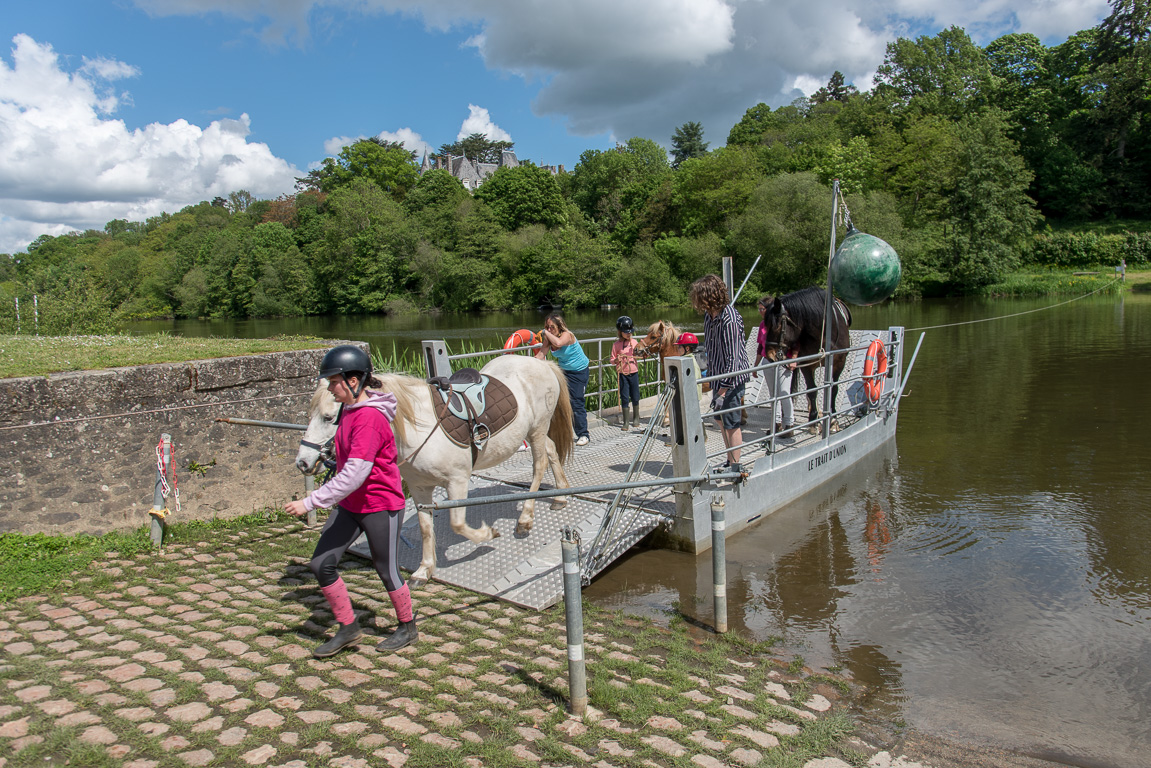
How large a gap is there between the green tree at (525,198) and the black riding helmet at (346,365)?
70.6 metres

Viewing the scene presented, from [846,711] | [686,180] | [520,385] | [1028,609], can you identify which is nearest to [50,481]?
[520,385]

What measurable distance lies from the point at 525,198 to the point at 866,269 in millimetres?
69510

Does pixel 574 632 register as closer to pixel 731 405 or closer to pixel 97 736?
pixel 97 736

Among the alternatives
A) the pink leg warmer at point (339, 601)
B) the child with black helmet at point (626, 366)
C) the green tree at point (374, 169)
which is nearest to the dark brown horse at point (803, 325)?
the child with black helmet at point (626, 366)

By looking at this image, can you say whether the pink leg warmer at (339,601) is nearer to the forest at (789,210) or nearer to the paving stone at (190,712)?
the paving stone at (190,712)

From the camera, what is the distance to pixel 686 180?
64.3m

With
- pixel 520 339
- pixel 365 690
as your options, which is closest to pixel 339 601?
pixel 365 690

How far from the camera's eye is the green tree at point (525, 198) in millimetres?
73938

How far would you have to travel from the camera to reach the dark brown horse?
9375mm

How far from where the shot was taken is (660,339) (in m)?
9.07

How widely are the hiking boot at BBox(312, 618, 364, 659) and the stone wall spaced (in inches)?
128

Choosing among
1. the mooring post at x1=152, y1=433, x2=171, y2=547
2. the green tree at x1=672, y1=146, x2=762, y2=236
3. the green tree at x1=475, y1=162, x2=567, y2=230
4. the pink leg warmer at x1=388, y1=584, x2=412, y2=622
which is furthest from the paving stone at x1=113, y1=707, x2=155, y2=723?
the green tree at x1=475, y1=162, x2=567, y2=230

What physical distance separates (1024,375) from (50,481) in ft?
65.6

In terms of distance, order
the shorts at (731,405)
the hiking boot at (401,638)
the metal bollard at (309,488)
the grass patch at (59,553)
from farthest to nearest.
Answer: the shorts at (731,405) < the metal bollard at (309,488) < the grass patch at (59,553) < the hiking boot at (401,638)
